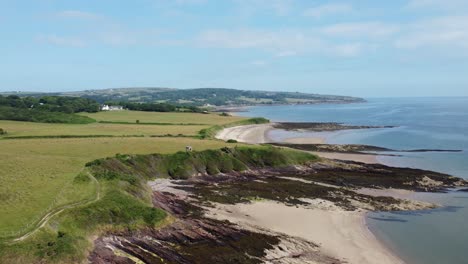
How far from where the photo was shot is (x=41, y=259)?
20.3m

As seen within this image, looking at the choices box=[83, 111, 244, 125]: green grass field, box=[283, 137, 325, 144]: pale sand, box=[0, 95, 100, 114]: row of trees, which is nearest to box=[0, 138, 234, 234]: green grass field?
box=[283, 137, 325, 144]: pale sand

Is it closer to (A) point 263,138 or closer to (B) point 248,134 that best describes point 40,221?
(A) point 263,138

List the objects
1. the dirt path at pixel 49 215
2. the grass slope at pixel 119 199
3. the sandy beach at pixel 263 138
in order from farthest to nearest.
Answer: the sandy beach at pixel 263 138 < the dirt path at pixel 49 215 < the grass slope at pixel 119 199

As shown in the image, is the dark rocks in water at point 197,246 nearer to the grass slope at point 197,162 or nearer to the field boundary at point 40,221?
the field boundary at point 40,221

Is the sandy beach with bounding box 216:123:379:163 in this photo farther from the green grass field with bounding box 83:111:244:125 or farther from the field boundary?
the field boundary

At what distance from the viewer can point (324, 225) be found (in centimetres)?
3275

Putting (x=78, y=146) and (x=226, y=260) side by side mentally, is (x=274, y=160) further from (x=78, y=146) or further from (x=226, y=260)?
(x=226, y=260)

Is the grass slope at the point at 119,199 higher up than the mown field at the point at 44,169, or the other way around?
the mown field at the point at 44,169

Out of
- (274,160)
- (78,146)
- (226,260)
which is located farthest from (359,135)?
(226,260)

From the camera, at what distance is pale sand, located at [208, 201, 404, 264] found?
27.2 meters

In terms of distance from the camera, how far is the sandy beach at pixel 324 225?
1074 inches

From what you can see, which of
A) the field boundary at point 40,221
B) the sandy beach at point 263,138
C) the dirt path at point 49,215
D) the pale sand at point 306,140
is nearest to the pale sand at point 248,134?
the sandy beach at point 263,138

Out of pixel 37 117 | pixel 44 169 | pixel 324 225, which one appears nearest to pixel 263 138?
pixel 37 117

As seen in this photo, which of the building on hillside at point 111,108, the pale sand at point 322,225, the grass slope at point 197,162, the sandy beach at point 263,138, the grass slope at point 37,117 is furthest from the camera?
the building on hillside at point 111,108
